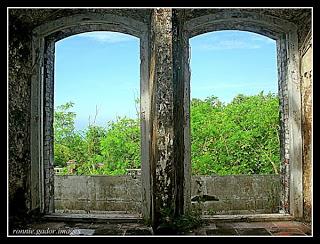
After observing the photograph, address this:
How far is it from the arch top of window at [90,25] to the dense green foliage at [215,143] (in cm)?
406

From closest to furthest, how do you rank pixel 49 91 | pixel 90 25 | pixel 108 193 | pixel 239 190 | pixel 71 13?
pixel 71 13
pixel 90 25
pixel 49 91
pixel 239 190
pixel 108 193

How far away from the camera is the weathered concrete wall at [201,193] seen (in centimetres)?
725

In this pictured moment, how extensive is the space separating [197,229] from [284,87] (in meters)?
2.35

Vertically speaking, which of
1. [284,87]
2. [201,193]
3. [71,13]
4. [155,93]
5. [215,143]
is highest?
[71,13]

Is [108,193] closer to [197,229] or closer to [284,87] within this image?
[197,229]

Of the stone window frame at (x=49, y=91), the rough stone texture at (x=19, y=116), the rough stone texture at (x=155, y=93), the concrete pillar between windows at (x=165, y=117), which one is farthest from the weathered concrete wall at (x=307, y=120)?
the rough stone texture at (x=19, y=116)

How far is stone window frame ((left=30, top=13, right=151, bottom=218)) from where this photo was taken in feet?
16.1

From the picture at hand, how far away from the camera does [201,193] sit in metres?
7.38

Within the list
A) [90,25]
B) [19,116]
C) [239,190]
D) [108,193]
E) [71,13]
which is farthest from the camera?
[108,193]

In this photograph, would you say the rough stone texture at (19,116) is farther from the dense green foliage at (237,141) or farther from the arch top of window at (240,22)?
the dense green foliage at (237,141)

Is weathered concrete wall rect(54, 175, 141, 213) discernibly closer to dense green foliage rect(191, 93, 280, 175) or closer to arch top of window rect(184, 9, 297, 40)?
dense green foliage rect(191, 93, 280, 175)

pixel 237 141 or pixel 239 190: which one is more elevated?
pixel 237 141

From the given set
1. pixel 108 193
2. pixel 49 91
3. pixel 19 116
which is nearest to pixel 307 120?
pixel 49 91

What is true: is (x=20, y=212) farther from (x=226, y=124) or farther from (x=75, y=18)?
(x=226, y=124)
